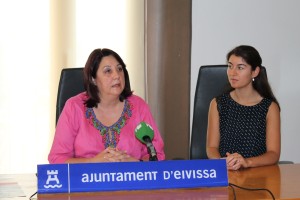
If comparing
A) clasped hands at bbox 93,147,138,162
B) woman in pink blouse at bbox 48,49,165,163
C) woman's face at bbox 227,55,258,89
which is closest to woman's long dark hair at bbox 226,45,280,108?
woman's face at bbox 227,55,258,89

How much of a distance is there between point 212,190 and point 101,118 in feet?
3.01

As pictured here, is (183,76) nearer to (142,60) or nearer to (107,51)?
(142,60)

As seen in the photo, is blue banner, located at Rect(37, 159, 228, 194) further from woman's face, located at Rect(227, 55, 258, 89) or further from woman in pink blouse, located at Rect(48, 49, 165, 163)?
woman's face, located at Rect(227, 55, 258, 89)

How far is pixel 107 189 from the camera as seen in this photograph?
242 cm

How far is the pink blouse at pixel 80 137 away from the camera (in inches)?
122

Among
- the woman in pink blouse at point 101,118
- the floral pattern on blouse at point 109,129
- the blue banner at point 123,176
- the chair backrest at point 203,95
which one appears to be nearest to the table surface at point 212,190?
the blue banner at point 123,176

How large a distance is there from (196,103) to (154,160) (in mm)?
1095

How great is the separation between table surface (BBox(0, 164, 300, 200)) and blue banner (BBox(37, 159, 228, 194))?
23mm

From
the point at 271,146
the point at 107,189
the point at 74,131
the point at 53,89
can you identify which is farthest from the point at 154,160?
the point at 53,89

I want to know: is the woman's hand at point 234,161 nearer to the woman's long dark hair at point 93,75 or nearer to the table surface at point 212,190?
the table surface at point 212,190

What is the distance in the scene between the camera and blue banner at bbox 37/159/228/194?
2.39 m

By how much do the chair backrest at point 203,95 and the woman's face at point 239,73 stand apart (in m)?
0.07

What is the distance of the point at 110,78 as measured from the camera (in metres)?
3.18

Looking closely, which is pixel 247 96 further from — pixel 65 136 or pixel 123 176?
pixel 123 176
